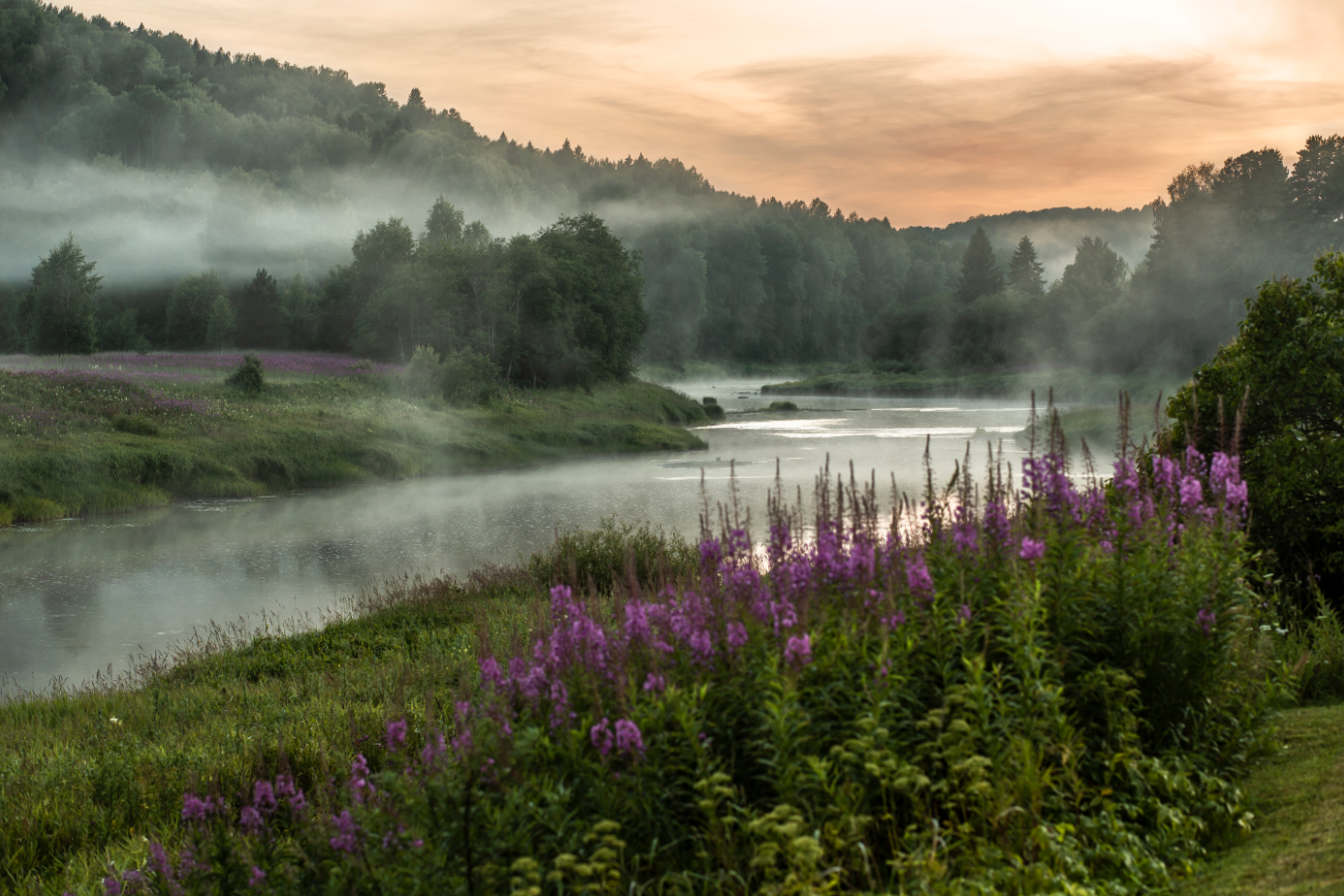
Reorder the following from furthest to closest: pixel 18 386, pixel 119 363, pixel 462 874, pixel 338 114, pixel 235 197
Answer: pixel 338 114 < pixel 235 197 < pixel 119 363 < pixel 18 386 < pixel 462 874

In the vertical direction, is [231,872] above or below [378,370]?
below

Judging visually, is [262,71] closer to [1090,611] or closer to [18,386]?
[18,386]

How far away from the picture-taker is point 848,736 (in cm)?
437

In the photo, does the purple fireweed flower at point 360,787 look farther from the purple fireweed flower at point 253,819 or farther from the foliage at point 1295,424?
the foliage at point 1295,424

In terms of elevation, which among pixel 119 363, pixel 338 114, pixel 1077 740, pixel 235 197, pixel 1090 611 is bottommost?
pixel 1077 740

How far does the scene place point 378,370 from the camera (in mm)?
51719

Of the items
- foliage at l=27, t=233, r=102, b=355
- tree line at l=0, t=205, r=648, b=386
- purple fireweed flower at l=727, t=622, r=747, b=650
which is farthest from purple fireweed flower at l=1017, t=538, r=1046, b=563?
foliage at l=27, t=233, r=102, b=355

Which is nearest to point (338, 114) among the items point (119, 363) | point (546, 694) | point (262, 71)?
point (262, 71)

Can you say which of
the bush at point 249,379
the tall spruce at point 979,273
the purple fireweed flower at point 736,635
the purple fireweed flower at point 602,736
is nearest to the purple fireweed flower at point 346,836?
the purple fireweed flower at point 602,736

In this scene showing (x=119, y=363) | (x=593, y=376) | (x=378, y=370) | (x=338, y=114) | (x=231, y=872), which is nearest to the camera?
(x=231, y=872)

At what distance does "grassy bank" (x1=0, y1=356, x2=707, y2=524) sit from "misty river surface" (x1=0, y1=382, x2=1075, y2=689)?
4.90 feet

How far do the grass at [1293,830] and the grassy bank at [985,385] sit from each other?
50.5m

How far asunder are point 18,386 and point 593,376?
32.8m

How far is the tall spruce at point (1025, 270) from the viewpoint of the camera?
441 ft
